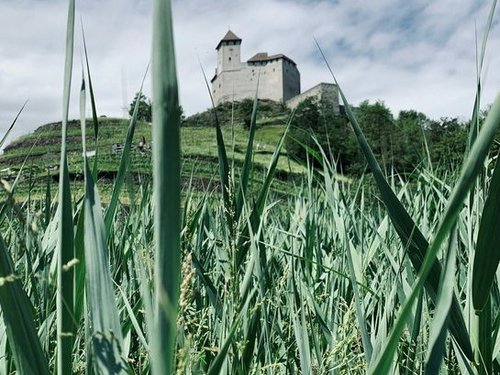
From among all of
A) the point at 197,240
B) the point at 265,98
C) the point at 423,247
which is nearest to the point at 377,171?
the point at 423,247

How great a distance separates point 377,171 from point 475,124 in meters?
0.23

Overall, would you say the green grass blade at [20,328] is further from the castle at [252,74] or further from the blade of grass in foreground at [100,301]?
the castle at [252,74]

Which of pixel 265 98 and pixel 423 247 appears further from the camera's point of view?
pixel 265 98

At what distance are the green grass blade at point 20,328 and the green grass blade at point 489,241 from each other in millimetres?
283

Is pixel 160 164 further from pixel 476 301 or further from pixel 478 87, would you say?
pixel 478 87

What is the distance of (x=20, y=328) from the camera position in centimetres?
34

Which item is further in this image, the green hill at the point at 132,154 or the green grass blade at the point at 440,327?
the green hill at the point at 132,154

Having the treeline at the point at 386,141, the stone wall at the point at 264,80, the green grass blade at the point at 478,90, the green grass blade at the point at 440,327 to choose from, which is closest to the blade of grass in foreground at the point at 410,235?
the green grass blade at the point at 440,327

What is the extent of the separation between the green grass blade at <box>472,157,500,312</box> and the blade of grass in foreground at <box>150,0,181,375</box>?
0.69 ft

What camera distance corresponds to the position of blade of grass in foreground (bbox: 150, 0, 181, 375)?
0.22m

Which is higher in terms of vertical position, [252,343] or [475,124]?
[475,124]

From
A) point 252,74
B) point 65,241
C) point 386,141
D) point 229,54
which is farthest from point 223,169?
point 229,54

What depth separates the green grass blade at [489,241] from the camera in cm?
34

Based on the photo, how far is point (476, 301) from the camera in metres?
0.38
